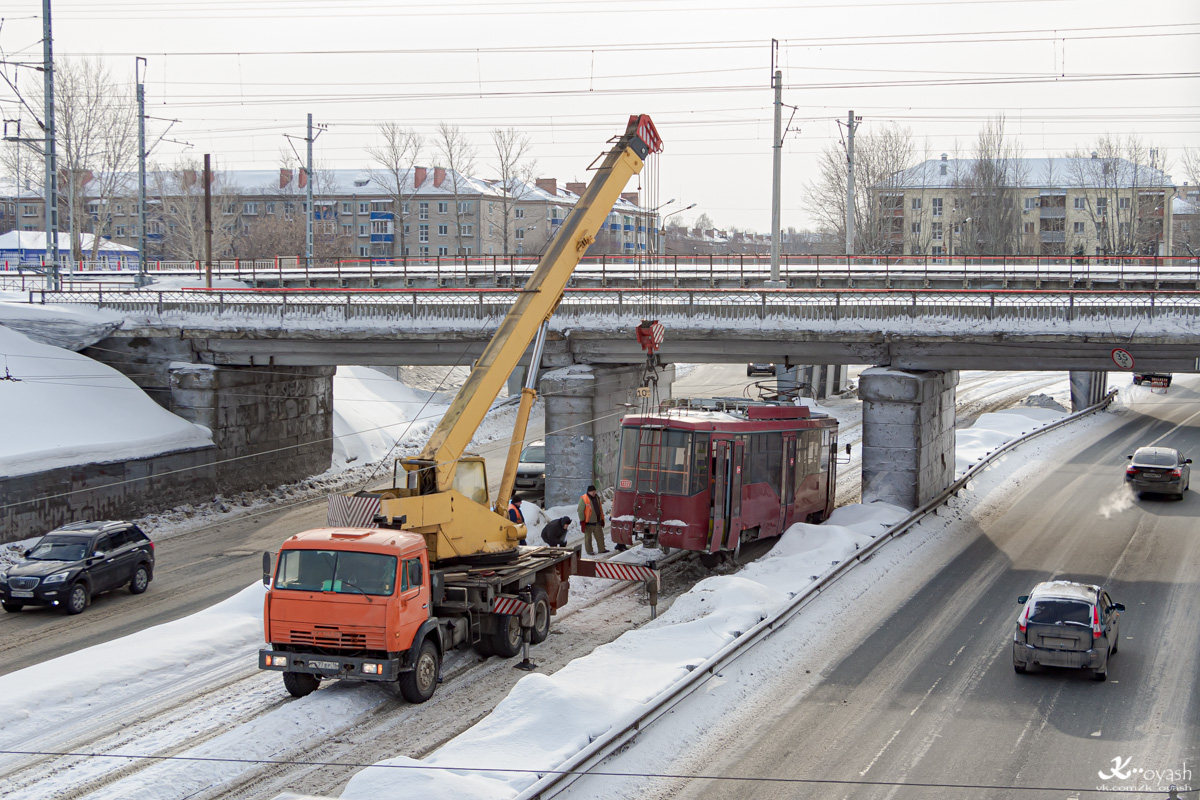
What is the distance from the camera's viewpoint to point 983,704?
14688 mm

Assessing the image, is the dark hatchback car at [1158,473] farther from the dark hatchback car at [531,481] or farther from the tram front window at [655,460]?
the dark hatchback car at [531,481]

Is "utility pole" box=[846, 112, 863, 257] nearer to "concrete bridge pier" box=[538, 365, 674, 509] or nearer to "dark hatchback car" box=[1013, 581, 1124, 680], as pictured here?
"concrete bridge pier" box=[538, 365, 674, 509]

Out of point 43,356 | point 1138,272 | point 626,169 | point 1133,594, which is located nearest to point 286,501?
point 43,356

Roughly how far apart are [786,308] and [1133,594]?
11404 millimetres

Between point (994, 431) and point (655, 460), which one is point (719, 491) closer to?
point (655, 460)

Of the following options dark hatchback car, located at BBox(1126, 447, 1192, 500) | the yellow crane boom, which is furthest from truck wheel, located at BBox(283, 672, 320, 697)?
dark hatchback car, located at BBox(1126, 447, 1192, 500)

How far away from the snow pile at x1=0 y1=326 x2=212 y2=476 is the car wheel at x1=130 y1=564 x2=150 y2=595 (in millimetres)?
5793

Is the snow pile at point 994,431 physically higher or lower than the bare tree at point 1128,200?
lower

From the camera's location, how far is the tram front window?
71.6ft

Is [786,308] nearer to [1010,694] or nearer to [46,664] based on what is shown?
[1010,694]

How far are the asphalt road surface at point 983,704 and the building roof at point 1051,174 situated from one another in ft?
201

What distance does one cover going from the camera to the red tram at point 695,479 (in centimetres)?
2181

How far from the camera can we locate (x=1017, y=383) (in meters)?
64.5

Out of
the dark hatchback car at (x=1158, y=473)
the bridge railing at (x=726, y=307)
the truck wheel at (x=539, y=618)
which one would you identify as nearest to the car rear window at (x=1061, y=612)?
the truck wheel at (x=539, y=618)
